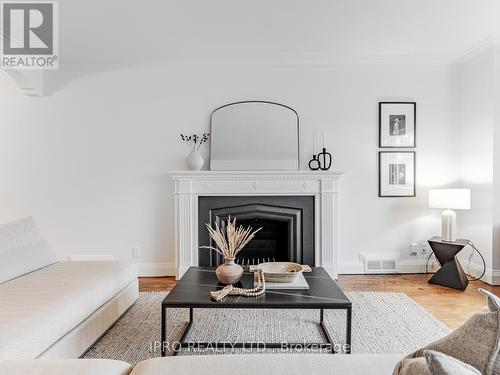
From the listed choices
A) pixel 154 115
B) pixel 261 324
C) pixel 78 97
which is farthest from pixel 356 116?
pixel 78 97

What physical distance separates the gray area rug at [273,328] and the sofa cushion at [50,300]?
0.29 meters

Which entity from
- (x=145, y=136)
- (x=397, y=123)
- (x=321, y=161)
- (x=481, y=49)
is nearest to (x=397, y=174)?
(x=397, y=123)

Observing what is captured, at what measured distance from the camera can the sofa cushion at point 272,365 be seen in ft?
3.40

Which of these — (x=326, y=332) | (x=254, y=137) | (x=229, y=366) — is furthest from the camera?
(x=254, y=137)

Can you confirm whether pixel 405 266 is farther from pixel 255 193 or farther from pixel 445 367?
pixel 445 367

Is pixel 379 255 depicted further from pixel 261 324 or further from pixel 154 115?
pixel 154 115

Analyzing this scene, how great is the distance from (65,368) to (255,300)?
3.67 ft

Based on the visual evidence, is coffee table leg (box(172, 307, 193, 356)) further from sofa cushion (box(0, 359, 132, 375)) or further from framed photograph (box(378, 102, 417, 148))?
framed photograph (box(378, 102, 417, 148))

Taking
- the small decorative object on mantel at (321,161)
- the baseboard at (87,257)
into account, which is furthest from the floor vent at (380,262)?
the baseboard at (87,257)

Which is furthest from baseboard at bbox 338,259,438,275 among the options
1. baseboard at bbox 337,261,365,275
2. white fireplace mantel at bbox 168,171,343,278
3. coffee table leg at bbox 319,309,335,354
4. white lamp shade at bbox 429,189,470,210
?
coffee table leg at bbox 319,309,335,354

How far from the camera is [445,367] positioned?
66 centimetres

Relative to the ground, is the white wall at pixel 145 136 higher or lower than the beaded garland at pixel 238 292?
higher

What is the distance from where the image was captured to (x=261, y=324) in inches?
104

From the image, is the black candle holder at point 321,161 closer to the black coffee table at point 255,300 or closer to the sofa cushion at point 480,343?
the black coffee table at point 255,300
